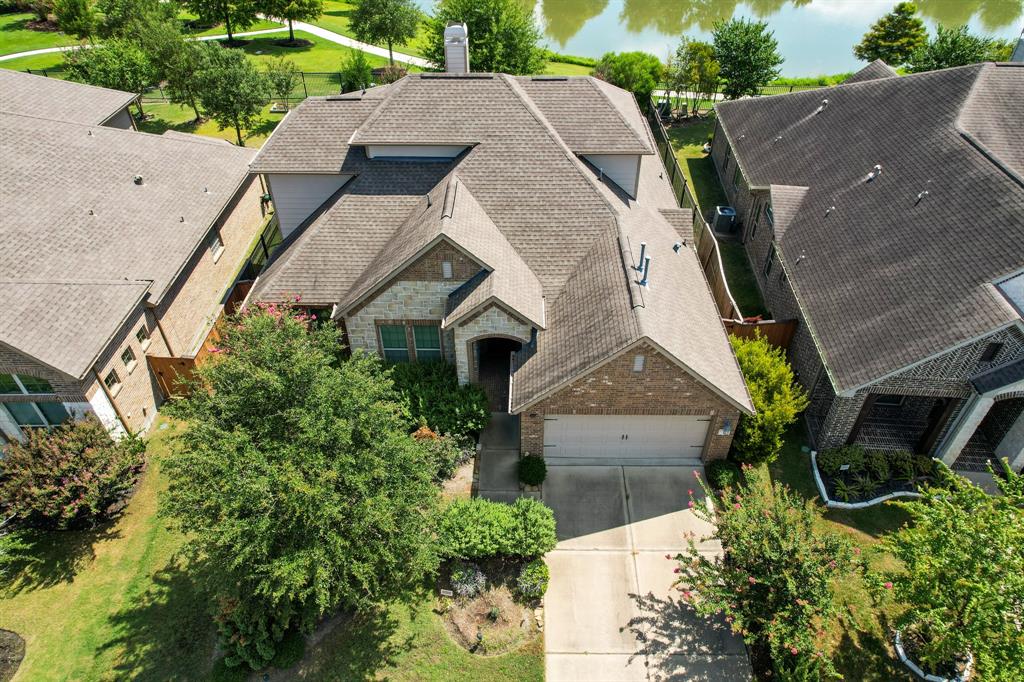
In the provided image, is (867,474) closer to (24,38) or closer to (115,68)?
(115,68)

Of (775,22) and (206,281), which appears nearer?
(206,281)

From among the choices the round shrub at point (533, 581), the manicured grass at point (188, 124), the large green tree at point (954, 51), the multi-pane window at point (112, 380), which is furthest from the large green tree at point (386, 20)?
the round shrub at point (533, 581)

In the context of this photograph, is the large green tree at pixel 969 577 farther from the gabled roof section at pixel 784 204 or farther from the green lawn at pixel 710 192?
the gabled roof section at pixel 784 204

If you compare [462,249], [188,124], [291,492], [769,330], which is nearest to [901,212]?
[769,330]

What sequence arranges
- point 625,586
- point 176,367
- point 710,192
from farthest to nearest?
point 710,192, point 176,367, point 625,586

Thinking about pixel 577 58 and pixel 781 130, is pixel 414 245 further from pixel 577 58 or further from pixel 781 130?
pixel 577 58

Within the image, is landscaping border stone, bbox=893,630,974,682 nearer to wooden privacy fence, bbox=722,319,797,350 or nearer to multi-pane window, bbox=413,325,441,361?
wooden privacy fence, bbox=722,319,797,350

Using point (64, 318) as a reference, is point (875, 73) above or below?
above
